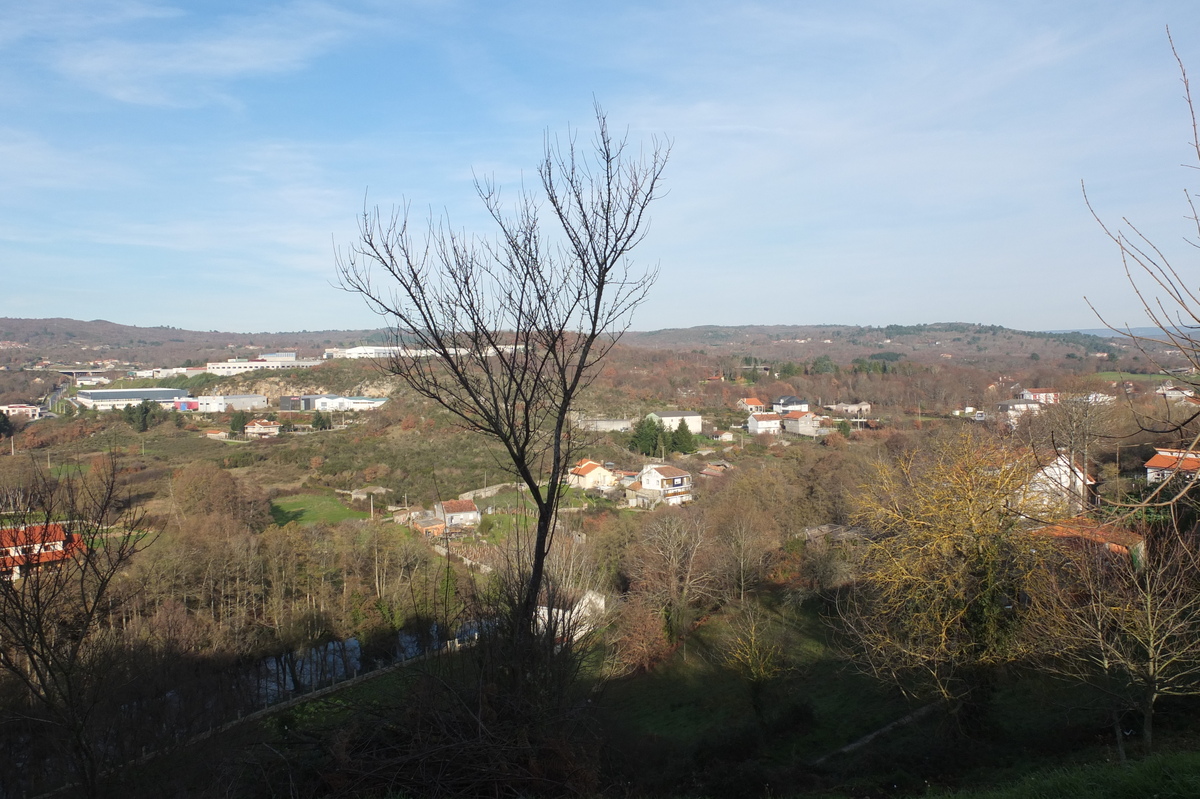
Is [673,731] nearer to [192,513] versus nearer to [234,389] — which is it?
[192,513]

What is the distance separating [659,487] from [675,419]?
45.9 feet

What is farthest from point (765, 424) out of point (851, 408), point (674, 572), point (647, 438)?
point (674, 572)

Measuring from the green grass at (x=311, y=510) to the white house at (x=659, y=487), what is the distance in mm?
10985

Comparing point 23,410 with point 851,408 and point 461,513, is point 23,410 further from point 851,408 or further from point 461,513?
point 851,408

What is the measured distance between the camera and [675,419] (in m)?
41.8

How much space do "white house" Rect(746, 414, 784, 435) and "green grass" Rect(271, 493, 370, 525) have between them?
85.7 feet

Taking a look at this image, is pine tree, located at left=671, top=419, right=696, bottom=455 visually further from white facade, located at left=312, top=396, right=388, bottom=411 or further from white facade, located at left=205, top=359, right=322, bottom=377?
white facade, located at left=205, top=359, right=322, bottom=377

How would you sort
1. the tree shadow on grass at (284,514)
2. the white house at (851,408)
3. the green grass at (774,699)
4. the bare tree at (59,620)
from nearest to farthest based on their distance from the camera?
the bare tree at (59,620) < the green grass at (774,699) < the tree shadow on grass at (284,514) < the white house at (851,408)

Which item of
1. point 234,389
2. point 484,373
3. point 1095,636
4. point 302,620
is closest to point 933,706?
point 1095,636

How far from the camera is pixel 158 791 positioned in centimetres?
512

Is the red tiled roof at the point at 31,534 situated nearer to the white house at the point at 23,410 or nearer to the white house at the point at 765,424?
the white house at the point at 765,424

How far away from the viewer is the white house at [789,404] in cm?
4937

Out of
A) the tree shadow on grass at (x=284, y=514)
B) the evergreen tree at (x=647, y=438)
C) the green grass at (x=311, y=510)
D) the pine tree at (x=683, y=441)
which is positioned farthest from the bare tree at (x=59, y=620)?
the pine tree at (x=683, y=441)

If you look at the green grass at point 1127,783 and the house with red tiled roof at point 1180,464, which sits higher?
the house with red tiled roof at point 1180,464
